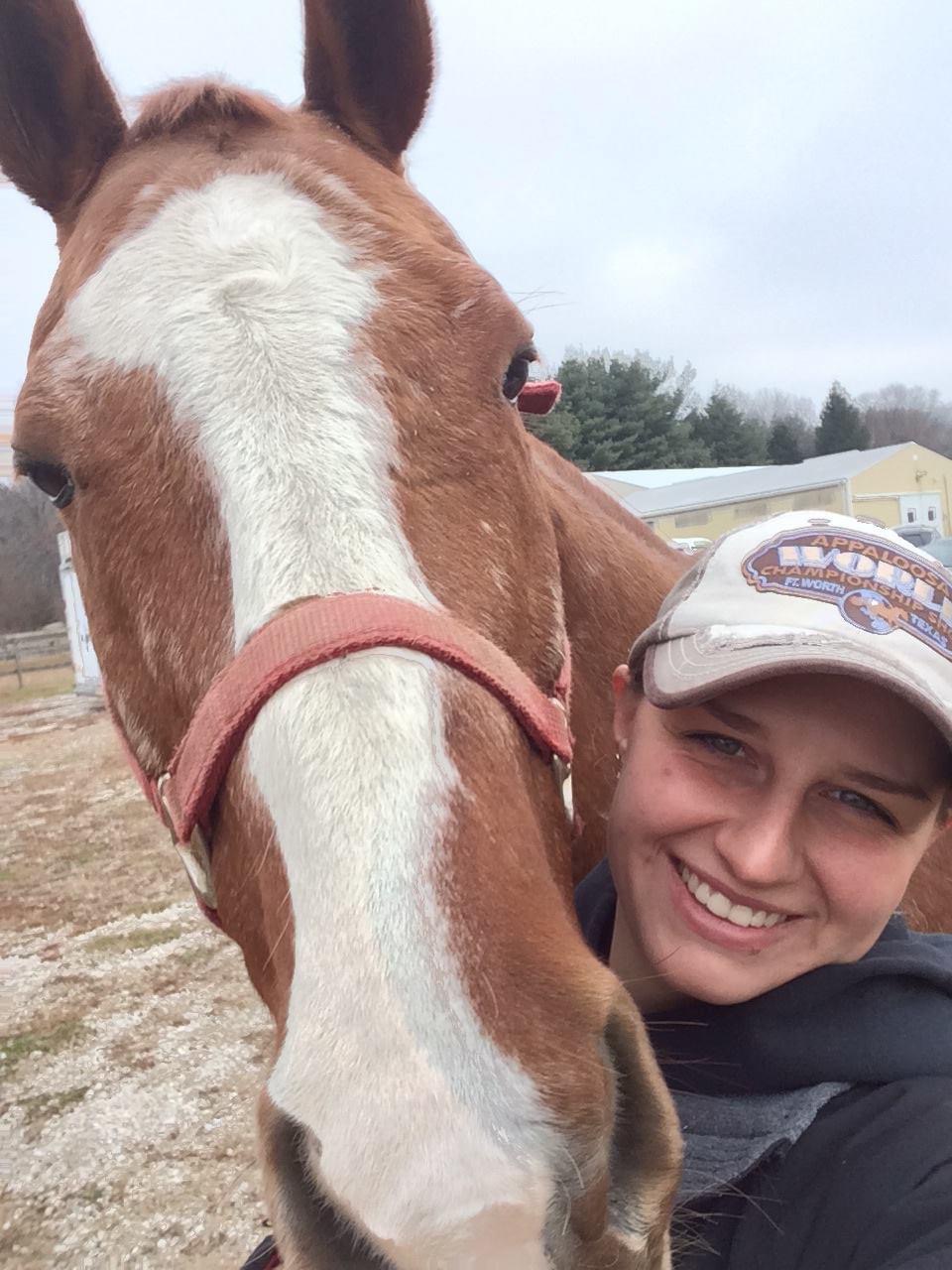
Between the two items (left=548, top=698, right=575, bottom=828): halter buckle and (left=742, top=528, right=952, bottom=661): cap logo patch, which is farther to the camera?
(left=548, top=698, right=575, bottom=828): halter buckle

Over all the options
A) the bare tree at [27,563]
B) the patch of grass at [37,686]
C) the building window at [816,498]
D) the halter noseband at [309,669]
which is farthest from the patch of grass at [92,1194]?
the building window at [816,498]

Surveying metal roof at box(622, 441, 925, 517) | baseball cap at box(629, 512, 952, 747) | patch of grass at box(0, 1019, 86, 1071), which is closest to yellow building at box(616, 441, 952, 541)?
metal roof at box(622, 441, 925, 517)

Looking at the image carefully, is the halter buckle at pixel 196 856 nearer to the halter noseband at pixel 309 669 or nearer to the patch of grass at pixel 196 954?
the halter noseband at pixel 309 669

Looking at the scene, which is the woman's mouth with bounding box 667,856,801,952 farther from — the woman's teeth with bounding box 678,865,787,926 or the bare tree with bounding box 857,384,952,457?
the bare tree with bounding box 857,384,952,457

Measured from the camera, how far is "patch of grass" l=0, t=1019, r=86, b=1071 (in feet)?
16.9

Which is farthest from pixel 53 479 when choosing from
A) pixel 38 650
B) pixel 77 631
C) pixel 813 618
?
pixel 38 650

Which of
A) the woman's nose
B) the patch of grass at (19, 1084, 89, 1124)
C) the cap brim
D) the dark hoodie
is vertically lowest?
the patch of grass at (19, 1084, 89, 1124)

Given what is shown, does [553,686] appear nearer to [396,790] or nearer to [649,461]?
[396,790]

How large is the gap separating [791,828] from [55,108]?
239cm

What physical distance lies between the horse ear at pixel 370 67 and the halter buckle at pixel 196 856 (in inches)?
67.3

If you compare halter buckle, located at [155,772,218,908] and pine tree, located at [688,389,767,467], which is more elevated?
halter buckle, located at [155,772,218,908]

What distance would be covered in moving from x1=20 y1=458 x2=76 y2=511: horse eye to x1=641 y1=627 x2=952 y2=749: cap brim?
123 centimetres

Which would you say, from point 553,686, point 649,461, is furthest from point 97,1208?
point 649,461

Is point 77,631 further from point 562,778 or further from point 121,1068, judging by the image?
point 562,778
